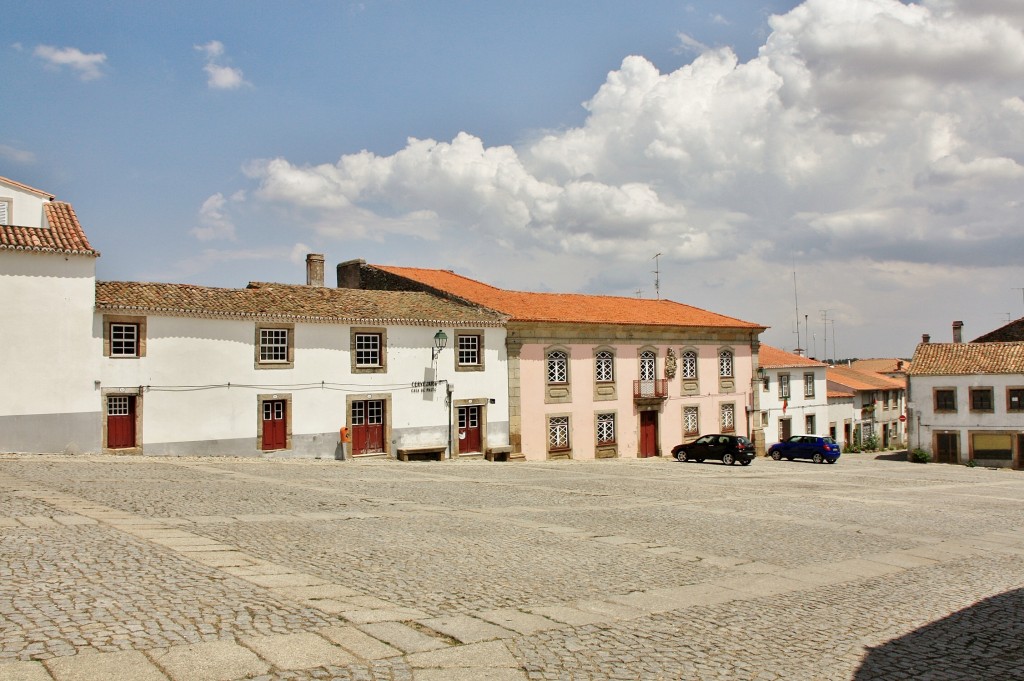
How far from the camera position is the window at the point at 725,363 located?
39969 millimetres

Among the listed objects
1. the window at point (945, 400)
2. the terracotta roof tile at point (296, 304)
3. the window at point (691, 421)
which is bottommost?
the window at point (691, 421)

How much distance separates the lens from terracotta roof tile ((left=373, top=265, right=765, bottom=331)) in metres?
34.1

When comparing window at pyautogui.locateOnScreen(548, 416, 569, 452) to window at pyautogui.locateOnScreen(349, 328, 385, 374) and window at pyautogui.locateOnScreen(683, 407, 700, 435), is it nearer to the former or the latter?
window at pyautogui.locateOnScreen(683, 407, 700, 435)

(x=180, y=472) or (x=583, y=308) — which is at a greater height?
(x=583, y=308)

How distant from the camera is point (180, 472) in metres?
19.1

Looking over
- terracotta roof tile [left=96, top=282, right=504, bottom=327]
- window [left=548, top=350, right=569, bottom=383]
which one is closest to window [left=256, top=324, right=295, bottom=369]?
terracotta roof tile [left=96, top=282, right=504, bottom=327]

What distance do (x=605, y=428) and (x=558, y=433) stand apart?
9.20ft

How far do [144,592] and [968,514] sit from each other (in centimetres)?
1891

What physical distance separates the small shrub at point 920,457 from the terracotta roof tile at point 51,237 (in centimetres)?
4023

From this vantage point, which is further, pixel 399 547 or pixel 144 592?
pixel 399 547

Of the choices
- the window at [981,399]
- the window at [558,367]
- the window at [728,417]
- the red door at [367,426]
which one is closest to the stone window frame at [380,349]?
the red door at [367,426]

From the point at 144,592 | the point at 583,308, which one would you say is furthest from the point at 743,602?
the point at 583,308

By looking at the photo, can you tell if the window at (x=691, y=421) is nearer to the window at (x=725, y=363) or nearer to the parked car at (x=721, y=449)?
the window at (x=725, y=363)

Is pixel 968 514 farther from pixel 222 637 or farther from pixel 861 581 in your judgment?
pixel 222 637
